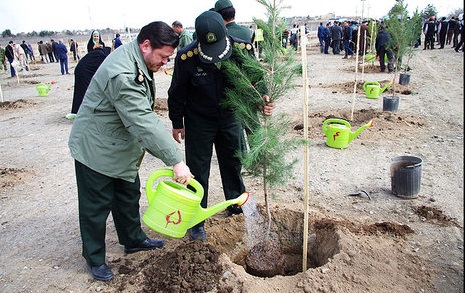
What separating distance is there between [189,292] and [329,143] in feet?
13.1

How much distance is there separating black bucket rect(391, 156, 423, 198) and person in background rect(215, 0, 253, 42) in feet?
7.21

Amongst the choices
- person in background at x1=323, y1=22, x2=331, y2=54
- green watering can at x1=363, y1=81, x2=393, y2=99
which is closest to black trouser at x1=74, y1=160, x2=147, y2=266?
green watering can at x1=363, y1=81, x2=393, y2=99

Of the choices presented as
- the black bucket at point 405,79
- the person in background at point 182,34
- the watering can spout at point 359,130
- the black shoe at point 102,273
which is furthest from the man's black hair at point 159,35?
the black bucket at point 405,79

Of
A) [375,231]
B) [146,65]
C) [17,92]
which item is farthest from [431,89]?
[17,92]

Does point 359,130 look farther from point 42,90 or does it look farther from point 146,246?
point 42,90

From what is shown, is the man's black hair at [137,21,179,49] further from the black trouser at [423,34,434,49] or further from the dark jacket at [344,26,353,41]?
the black trouser at [423,34,434,49]

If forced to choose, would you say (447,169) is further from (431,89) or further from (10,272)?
(431,89)

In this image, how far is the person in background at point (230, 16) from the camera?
3904mm

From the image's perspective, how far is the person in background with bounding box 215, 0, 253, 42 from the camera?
390cm

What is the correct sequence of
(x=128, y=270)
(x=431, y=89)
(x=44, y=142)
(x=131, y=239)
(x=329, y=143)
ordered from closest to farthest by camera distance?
(x=128, y=270)
(x=131, y=239)
(x=329, y=143)
(x=44, y=142)
(x=431, y=89)

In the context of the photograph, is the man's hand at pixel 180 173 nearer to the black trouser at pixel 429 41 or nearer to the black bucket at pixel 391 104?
the black bucket at pixel 391 104

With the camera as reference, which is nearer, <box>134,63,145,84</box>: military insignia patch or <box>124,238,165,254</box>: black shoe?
<box>134,63,145,84</box>: military insignia patch

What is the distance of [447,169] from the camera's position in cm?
478

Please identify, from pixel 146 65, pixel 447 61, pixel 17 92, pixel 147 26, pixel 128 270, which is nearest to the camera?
pixel 147 26
